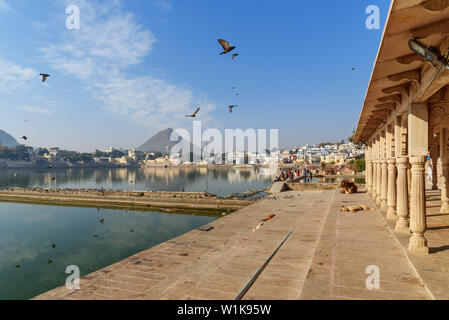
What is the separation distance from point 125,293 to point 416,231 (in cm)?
602

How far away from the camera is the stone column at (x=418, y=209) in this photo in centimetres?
579

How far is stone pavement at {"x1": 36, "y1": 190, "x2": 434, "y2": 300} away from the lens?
4.74 meters

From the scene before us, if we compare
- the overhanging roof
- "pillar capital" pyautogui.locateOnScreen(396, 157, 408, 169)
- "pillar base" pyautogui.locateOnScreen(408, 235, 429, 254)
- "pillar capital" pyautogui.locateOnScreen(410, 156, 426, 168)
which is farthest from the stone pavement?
the overhanging roof

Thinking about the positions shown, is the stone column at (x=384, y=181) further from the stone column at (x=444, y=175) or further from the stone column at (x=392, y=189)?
the stone column at (x=444, y=175)

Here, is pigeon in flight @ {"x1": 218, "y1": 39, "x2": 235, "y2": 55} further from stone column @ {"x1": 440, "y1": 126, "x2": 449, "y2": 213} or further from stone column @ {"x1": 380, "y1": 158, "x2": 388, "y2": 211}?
stone column @ {"x1": 440, "y1": 126, "x2": 449, "y2": 213}

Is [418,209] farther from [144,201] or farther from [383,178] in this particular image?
[144,201]

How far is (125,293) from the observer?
17.0 ft

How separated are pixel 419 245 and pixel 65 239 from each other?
17948 mm

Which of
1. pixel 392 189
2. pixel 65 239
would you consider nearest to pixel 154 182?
pixel 65 239

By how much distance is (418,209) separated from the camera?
5.86 metres

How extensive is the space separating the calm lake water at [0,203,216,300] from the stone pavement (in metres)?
6.15
